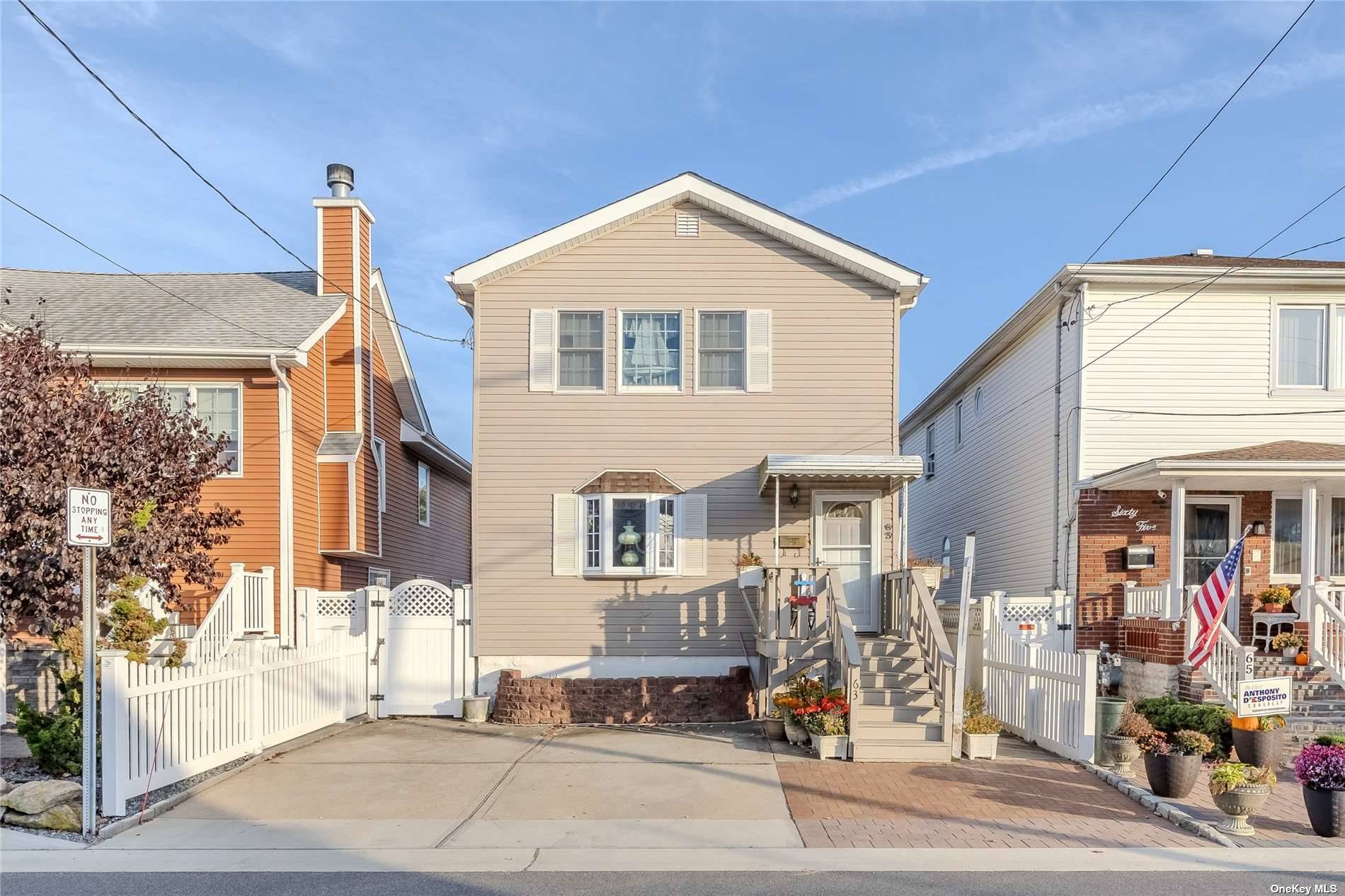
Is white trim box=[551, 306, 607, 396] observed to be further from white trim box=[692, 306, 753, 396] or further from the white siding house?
the white siding house

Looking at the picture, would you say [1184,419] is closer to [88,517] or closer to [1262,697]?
[1262,697]

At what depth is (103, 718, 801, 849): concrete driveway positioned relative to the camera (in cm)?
782

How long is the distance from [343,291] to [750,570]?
8.62 metres

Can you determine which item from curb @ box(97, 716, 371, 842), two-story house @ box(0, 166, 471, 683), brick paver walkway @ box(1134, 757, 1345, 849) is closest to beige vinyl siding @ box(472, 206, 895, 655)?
curb @ box(97, 716, 371, 842)

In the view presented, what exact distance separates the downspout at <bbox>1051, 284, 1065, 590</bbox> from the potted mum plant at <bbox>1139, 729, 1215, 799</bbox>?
6674 mm

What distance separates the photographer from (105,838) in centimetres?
771

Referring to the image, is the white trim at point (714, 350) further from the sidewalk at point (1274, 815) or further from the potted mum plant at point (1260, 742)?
the potted mum plant at point (1260, 742)

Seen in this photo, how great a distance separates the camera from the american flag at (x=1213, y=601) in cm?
1055

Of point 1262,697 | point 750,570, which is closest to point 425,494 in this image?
point 750,570

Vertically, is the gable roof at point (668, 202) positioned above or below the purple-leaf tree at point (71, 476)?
above

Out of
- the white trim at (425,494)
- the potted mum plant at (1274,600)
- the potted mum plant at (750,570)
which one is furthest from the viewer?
the white trim at (425,494)

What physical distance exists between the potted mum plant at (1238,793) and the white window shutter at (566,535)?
28.9 feet

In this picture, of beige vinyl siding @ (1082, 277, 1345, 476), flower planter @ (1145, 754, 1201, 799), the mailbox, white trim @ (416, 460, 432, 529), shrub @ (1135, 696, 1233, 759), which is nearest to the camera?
flower planter @ (1145, 754, 1201, 799)

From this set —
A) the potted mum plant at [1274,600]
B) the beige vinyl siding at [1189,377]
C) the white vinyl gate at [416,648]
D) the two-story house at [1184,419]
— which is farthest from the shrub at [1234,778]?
the white vinyl gate at [416,648]
